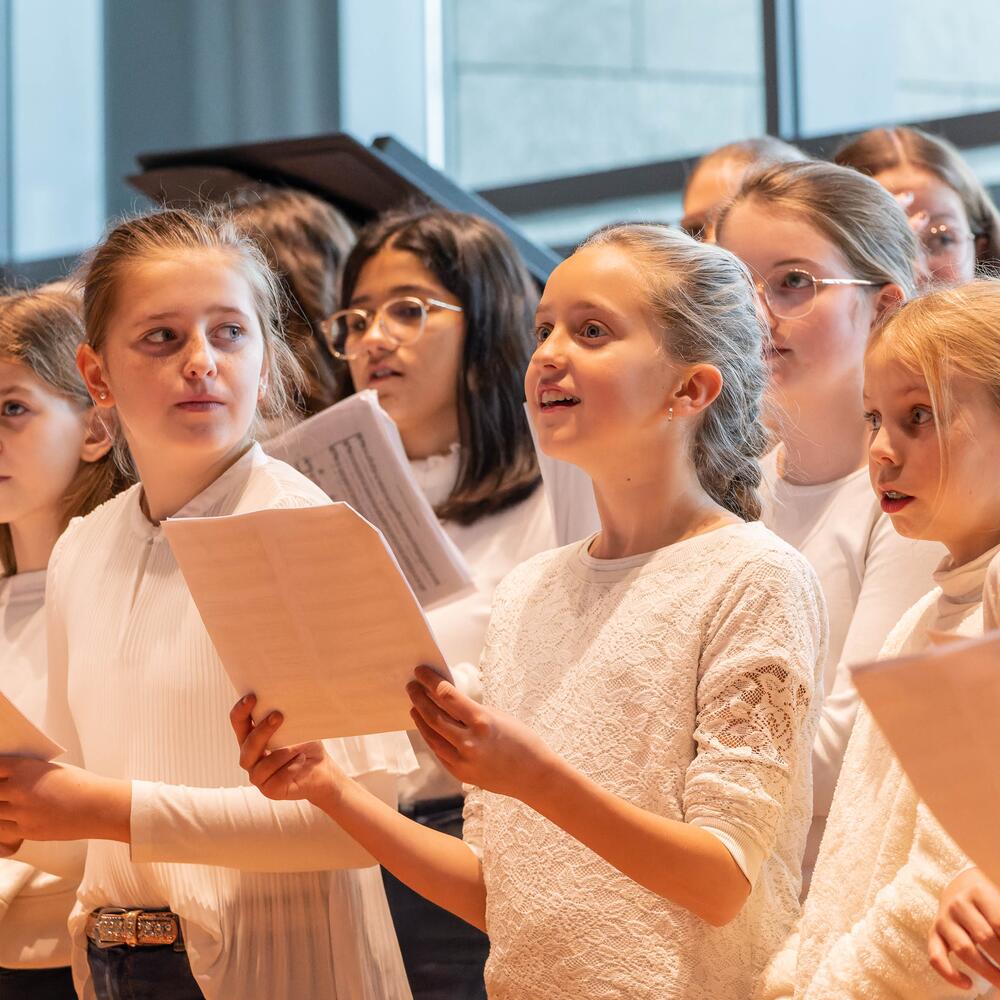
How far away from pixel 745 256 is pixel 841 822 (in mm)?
934

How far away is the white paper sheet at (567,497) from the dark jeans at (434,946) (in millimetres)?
464

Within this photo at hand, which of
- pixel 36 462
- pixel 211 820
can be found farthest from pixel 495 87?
pixel 211 820

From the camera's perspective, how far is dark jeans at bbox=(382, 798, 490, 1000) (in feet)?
7.02

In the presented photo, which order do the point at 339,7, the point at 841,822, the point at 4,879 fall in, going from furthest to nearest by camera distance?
the point at 339,7
the point at 4,879
the point at 841,822

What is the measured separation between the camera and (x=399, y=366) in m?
2.51

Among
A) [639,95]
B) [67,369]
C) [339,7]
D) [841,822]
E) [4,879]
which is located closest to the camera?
[841,822]

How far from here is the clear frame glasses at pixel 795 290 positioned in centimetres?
212

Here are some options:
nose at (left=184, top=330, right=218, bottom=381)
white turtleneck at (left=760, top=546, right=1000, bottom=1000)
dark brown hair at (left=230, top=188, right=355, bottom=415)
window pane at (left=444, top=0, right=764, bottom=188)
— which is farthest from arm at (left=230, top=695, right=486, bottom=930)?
window pane at (left=444, top=0, right=764, bottom=188)

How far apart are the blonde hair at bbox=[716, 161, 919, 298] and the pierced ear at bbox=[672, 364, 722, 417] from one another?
0.55 m

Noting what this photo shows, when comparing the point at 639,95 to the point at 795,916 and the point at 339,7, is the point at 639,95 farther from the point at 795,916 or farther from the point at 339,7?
the point at 795,916

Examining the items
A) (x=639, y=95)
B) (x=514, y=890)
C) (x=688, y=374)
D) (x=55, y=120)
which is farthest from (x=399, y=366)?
(x=55, y=120)

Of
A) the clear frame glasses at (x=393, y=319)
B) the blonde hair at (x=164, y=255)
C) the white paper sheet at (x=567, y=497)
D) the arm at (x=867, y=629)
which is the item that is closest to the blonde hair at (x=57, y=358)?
the blonde hair at (x=164, y=255)

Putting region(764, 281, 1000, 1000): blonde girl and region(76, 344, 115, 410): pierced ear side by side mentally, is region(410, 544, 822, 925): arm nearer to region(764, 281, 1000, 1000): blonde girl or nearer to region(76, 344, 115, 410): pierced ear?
region(764, 281, 1000, 1000): blonde girl

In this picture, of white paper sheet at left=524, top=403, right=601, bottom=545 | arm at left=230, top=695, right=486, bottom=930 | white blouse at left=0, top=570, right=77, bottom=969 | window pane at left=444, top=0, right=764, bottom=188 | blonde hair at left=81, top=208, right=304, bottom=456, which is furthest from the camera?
window pane at left=444, top=0, right=764, bottom=188
